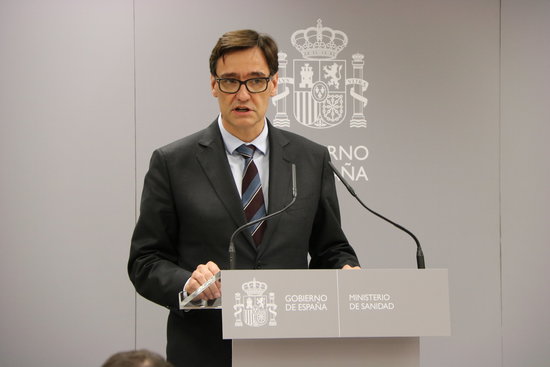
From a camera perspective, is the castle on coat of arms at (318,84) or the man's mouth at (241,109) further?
the castle on coat of arms at (318,84)

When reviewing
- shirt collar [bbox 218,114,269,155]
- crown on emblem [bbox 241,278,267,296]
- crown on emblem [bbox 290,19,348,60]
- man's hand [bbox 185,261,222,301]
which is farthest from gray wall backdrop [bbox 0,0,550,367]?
crown on emblem [bbox 241,278,267,296]

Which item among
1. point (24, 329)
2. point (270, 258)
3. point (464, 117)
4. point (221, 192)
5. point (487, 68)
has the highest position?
point (487, 68)

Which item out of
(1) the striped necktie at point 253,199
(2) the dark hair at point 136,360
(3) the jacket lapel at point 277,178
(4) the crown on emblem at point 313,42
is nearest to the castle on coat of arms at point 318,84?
(4) the crown on emblem at point 313,42

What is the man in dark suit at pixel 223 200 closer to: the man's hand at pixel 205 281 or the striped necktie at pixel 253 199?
the striped necktie at pixel 253 199

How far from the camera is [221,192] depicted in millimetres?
2303

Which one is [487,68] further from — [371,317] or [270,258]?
[371,317]

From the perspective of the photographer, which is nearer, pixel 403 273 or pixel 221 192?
pixel 403 273

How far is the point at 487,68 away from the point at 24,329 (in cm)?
302

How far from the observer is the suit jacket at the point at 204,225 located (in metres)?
2.23

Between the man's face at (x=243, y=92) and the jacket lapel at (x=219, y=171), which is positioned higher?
the man's face at (x=243, y=92)

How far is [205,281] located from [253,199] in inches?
21.6

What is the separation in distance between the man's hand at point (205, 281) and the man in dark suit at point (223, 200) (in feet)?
0.94

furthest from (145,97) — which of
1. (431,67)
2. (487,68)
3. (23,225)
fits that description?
(487,68)

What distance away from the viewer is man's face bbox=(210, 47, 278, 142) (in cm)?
229
